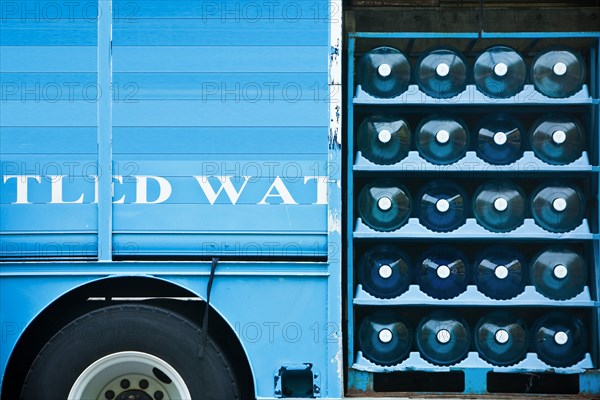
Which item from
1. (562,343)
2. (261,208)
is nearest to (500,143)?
(562,343)

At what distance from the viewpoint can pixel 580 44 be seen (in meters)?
5.02

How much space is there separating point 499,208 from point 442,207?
34cm

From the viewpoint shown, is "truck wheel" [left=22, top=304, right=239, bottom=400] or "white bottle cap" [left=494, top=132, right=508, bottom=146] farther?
"white bottle cap" [left=494, top=132, right=508, bottom=146]

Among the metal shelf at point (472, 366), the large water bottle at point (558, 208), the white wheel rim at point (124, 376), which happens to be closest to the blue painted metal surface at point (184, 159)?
the metal shelf at point (472, 366)

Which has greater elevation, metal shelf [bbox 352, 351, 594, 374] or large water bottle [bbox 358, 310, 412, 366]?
large water bottle [bbox 358, 310, 412, 366]

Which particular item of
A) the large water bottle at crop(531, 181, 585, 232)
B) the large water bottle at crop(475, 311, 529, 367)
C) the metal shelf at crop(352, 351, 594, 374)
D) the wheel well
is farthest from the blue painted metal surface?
the large water bottle at crop(531, 181, 585, 232)

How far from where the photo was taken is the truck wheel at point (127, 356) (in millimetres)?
4410

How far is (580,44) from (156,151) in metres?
2.73

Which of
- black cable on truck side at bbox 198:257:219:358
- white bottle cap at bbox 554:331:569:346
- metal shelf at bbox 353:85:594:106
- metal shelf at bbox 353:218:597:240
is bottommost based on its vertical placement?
white bottle cap at bbox 554:331:569:346

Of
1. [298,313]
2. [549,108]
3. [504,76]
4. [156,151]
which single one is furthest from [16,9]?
[549,108]

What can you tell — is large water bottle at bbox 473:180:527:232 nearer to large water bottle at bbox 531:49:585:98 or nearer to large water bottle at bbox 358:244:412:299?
large water bottle at bbox 358:244:412:299

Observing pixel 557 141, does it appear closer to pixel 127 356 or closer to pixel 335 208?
pixel 335 208

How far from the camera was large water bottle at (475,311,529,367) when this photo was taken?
4766 millimetres

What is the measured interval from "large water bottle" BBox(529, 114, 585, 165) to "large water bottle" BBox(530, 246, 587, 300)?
1.89 feet
